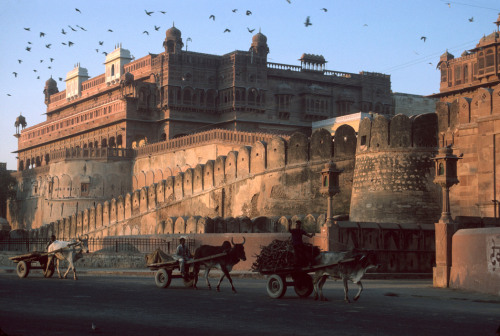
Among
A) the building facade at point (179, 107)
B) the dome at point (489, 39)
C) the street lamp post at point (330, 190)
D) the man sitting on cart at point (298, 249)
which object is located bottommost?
the man sitting on cart at point (298, 249)

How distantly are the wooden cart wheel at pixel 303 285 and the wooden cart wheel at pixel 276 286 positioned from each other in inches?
18.1

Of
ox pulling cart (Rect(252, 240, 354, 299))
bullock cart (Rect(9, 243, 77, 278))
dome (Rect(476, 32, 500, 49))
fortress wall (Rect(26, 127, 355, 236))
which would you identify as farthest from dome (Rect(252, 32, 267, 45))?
ox pulling cart (Rect(252, 240, 354, 299))

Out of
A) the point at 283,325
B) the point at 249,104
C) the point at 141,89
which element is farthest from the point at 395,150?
the point at 141,89

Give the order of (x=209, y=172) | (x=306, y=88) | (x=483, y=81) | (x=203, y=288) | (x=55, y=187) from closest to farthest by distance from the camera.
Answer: (x=203, y=288) → (x=209, y=172) → (x=483, y=81) → (x=55, y=187) → (x=306, y=88)

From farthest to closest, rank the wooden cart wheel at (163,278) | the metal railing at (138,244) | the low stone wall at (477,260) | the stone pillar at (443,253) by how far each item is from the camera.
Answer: the metal railing at (138,244) < the stone pillar at (443,253) < the wooden cart wheel at (163,278) < the low stone wall at (477,260)

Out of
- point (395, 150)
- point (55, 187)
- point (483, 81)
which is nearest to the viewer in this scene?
point (395, 150)

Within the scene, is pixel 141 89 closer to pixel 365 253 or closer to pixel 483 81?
pixel 483 81

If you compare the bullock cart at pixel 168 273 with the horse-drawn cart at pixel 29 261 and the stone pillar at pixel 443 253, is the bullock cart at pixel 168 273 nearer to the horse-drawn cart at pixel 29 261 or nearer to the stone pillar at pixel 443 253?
the horse-drawn cart at pixel 29 261

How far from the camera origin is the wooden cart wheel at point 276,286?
14.3 metres

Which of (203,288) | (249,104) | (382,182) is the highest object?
(249,104)

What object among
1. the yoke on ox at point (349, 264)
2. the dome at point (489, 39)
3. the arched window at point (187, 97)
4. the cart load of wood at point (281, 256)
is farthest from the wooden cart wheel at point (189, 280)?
the arched window at point (187, 97)

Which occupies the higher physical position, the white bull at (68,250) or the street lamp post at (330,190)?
the street lamp post at (330,190)

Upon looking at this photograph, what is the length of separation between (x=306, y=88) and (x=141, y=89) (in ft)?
45.6

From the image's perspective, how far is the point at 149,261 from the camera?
1750 cm
